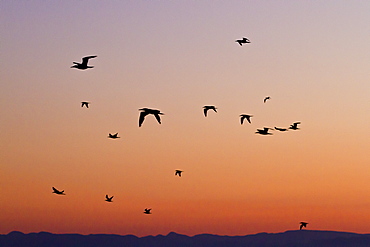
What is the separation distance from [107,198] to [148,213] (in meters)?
7.06

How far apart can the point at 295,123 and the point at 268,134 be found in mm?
5563

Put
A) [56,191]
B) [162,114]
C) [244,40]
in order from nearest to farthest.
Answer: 1. [162,114]
2. [244,40]
3. [56,191]

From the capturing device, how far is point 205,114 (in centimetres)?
8725

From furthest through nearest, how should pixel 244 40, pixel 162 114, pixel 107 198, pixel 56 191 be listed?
1. pixel 107 198
2. pixel 56 191
3. pixel 244 40
4. pixel 162 114

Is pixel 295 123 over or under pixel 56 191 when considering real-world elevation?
over

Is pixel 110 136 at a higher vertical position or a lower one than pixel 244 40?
lower

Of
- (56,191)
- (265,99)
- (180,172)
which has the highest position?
(265,99)

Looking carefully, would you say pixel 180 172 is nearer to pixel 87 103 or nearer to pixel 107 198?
pixel 107 198

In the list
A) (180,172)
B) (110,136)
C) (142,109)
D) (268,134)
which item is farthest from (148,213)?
(142,109)

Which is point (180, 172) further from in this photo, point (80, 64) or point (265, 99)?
point (80, 64)

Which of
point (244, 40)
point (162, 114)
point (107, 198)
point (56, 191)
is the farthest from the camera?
point (107, 198)

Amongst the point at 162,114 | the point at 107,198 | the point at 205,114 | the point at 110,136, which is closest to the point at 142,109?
the point at 162,114

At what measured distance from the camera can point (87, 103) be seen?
95688mm

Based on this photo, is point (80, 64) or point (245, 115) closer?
point (80, 64)
